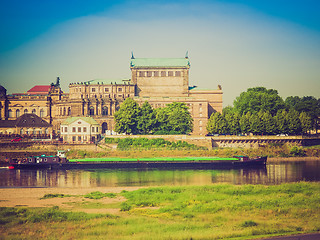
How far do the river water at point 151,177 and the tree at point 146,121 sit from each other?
3332 centimetres

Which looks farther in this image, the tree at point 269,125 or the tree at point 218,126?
the tree at point 269,125

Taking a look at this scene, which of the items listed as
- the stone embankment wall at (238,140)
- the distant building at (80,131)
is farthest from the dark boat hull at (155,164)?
the distant building at (80,131)

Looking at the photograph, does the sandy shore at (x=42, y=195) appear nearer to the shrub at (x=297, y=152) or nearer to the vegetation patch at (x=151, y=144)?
the vegetation patch at (x=151, y=144)

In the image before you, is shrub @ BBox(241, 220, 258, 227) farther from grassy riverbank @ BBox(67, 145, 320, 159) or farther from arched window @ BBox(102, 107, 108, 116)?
arched window @ BBox(102, 107, 108, 116)

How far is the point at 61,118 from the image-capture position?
150875mm

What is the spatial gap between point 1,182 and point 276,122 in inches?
3193

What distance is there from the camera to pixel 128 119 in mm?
123625

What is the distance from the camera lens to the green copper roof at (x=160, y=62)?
158 metres

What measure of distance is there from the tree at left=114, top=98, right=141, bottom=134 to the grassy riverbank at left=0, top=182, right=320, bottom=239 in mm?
60953

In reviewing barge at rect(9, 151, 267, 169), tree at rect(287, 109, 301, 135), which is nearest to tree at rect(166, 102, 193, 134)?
tree at rect(287, 109, 301, 135)

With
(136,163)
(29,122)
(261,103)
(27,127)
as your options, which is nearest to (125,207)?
(136,163)

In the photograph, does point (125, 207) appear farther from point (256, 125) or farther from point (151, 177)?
point (256, 125)

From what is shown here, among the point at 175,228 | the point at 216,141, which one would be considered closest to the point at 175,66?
the point at 216,141

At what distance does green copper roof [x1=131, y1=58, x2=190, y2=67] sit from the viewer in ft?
520
